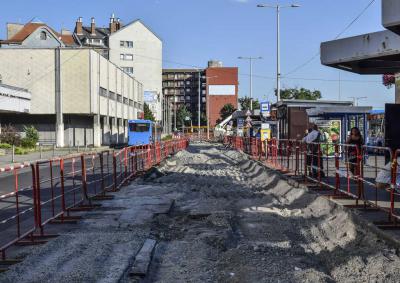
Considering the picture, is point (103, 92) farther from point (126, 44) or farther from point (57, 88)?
point (126, 44)

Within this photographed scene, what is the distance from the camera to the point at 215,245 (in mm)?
8102

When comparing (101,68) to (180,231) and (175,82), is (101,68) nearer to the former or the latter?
(180,231)

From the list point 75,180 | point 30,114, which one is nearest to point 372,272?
point 75,180

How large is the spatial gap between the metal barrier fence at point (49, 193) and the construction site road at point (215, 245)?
48 centimetres

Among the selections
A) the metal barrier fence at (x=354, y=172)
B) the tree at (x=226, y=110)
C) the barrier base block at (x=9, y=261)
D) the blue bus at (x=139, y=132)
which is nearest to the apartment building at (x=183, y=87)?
the tree at (x=226, y=110)

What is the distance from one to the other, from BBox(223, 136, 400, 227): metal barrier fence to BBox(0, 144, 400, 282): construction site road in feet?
1.94

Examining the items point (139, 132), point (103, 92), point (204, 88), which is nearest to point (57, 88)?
point (103, 92)

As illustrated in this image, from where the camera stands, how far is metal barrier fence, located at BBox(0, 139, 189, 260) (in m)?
8.77

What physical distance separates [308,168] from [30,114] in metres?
50.4

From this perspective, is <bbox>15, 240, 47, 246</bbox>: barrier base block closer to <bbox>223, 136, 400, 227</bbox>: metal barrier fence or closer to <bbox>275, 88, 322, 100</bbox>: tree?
<bbox>223, 136, 400, 227</bbox>: metal barrier fence

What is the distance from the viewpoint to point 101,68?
65.6 meters

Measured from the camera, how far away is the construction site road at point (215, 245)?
21.1ft

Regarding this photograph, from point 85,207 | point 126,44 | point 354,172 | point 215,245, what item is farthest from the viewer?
point 126,44

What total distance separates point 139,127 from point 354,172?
1760 inches
